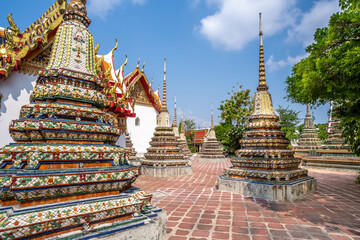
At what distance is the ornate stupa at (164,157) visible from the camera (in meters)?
9.80

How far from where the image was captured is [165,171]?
9.69 m

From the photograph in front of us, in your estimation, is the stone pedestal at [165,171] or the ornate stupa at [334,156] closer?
the stone pedestal at [165,171]

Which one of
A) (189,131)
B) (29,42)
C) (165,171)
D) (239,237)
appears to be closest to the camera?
(239,237)

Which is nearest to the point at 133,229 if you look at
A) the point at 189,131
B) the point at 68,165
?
the point at 68,165

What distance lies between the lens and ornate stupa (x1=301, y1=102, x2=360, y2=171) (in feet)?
37.7

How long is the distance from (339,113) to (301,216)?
3.04 meters

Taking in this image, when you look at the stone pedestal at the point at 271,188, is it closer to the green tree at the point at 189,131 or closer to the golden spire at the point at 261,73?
the golden spire at the point at 261,73

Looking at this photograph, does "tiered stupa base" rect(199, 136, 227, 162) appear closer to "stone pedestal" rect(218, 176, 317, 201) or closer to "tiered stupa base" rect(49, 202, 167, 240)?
"stone pedestal" rect(218, 176, 317, 201)

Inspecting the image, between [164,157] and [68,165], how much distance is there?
771 centimetres

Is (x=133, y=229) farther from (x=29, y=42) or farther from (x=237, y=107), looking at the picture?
(x=237, y=107)

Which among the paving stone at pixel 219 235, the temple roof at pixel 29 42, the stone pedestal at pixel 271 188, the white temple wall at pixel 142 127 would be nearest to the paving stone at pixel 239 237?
the paving stone at pixel 219 235

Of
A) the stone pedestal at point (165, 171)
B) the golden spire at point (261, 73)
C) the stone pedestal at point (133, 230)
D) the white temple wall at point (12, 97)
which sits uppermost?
the golden spire at point (261, 73)

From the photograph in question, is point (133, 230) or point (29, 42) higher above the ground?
point (29, 42)

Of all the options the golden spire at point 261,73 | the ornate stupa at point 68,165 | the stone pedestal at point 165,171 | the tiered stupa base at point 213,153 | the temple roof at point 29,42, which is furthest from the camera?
the tiered stupa base at point 213,153
